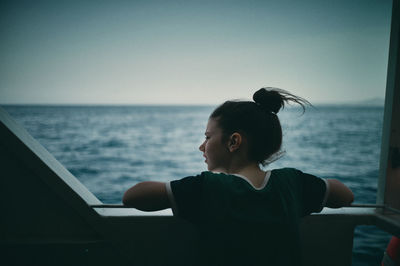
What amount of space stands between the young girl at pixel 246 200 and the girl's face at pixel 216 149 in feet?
0.07

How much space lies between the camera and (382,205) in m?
1.13

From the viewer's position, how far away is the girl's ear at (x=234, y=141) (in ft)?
2.79

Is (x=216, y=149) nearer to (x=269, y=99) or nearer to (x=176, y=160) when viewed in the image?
(x=269, y=99)

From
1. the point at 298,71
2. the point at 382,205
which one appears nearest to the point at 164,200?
the point at 382,205

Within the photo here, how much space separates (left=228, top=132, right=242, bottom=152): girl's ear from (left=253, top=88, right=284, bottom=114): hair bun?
0.47 feet

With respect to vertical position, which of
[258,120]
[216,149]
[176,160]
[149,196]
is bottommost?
[176,160]

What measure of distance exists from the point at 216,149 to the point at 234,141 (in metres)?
0.07

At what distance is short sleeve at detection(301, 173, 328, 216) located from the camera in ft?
Result: 2.69

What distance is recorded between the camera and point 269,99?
0.88 m

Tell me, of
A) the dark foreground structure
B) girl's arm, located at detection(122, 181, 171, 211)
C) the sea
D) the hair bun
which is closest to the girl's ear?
the hair bun

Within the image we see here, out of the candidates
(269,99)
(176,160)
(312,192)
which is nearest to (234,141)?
(269,99)

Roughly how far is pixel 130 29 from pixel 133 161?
24.7 metres

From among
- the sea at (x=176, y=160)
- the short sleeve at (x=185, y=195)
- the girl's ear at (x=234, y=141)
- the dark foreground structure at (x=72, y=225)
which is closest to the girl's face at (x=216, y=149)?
the girl's ear at (x=234, y=141)

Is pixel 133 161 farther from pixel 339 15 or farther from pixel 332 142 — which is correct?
pixel 339 15
